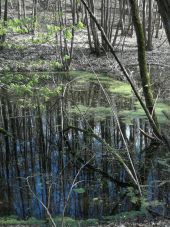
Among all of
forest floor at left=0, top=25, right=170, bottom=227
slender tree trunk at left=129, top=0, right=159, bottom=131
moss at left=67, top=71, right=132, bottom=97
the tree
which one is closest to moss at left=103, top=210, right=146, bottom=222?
slender tree trunk at left=129, top=0, right=159, bottom=131

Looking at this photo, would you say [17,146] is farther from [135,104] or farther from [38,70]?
[38,70]

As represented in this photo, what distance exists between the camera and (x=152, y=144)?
9984 mm

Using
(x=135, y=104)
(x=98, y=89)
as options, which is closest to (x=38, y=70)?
(x=98, y=89)

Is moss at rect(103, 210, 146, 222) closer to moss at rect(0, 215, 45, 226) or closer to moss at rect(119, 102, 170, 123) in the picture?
moss at rect(0, 215, 45, 226)

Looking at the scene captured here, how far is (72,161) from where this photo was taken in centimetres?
916

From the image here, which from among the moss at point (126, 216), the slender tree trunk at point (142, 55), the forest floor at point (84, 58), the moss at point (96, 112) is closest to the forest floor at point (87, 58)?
the forest floor at point (84, 58)

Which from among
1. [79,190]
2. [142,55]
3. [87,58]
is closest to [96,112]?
[142,55]

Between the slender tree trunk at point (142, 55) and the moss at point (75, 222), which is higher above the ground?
the slender tree trunk at point (142, 55)

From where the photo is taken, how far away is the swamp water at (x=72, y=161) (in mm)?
7141

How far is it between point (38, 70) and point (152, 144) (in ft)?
40.7

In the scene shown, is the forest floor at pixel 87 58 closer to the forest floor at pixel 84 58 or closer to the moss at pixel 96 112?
the forest floor at pixel 84 58

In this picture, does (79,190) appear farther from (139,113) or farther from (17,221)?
(139,113)

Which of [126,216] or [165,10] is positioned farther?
[126,216]

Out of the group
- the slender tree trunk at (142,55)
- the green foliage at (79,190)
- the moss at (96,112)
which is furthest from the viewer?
the moss at (96,112)
